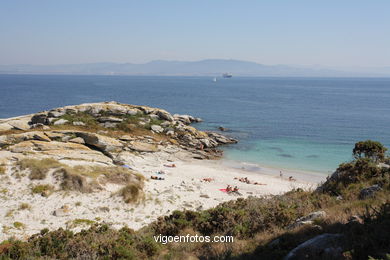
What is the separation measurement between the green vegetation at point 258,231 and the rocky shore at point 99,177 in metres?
5.73

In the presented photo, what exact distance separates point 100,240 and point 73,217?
8418 mm

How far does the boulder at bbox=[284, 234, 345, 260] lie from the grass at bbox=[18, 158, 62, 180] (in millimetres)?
20004

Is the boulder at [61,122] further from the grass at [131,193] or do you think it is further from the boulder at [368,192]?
the boulder at [368,192]

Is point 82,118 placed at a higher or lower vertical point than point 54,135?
higher

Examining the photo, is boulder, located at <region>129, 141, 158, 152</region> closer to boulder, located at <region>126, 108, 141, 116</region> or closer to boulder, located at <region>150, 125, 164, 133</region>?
boulder, located at <region>150, 125, 164, 133</region>

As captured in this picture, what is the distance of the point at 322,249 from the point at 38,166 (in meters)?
21.8

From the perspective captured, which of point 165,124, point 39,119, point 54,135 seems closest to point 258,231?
point 54,135

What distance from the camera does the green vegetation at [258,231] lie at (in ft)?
29.9

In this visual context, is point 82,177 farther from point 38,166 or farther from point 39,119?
point 39,119

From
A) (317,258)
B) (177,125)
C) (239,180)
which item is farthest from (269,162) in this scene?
(317,258)

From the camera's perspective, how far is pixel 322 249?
8.33 m

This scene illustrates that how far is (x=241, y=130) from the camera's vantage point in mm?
60094

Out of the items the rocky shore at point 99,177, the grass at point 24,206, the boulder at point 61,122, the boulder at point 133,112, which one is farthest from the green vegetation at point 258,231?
the boulder at point 133,112

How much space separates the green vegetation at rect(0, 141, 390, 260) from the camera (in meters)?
9.10
